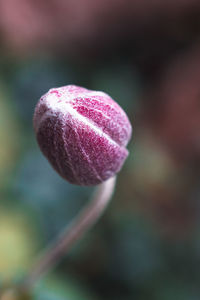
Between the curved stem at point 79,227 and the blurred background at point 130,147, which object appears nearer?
the curved stem at point 79,227

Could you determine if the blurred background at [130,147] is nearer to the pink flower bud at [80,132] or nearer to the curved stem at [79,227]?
the curved stem at [79,227]

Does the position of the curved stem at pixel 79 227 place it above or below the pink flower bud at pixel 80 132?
below

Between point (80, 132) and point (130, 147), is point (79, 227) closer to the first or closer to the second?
point (80, 132)

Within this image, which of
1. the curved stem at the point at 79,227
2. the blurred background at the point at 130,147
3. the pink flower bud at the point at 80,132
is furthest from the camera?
the blurred background at the point at 130,147

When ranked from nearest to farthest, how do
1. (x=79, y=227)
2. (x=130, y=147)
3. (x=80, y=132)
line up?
1. (x=80, y=132)
2. (x=79, y=227)
3. (x=130, y=147)

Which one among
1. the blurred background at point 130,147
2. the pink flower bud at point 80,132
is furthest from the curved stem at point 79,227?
the blurred background at point 130,147

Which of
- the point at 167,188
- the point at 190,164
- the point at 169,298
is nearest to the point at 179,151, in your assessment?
the point at 190,164

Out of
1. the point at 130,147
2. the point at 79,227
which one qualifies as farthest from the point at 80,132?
the point at 130,147
